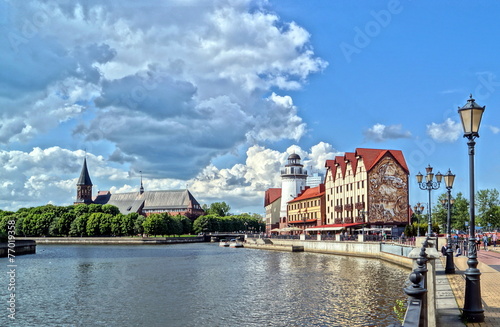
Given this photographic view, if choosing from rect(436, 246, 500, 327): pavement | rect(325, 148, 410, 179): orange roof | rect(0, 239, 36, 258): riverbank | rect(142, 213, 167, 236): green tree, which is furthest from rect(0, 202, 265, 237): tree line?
rect(436, 246, 500, 327): pavement

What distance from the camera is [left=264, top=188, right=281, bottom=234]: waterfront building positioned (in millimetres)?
158000

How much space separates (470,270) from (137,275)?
39398 millimetres

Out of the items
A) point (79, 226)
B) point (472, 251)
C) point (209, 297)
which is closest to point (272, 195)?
point (79, 226)

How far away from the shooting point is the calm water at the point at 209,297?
85.0 feet

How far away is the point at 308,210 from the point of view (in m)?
119

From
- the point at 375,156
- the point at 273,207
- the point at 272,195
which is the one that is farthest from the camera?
the point at 272,195

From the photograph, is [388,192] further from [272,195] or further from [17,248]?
[272,195]

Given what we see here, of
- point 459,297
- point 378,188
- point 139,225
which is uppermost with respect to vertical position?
point 378,188

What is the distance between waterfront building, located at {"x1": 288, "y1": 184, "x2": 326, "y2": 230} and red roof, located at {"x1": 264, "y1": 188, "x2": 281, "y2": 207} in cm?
2696

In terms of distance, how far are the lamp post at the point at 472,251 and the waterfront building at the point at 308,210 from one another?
97299 mm

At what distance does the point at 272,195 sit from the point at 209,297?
130m

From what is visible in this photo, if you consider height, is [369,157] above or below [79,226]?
above

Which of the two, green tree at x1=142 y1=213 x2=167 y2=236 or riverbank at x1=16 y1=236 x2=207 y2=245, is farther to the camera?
green tree at x1=142 y1=213 x2=167 y2=236

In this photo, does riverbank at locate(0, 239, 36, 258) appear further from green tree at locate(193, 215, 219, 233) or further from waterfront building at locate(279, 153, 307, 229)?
green tree at locate(193, 215, 219, 233)
